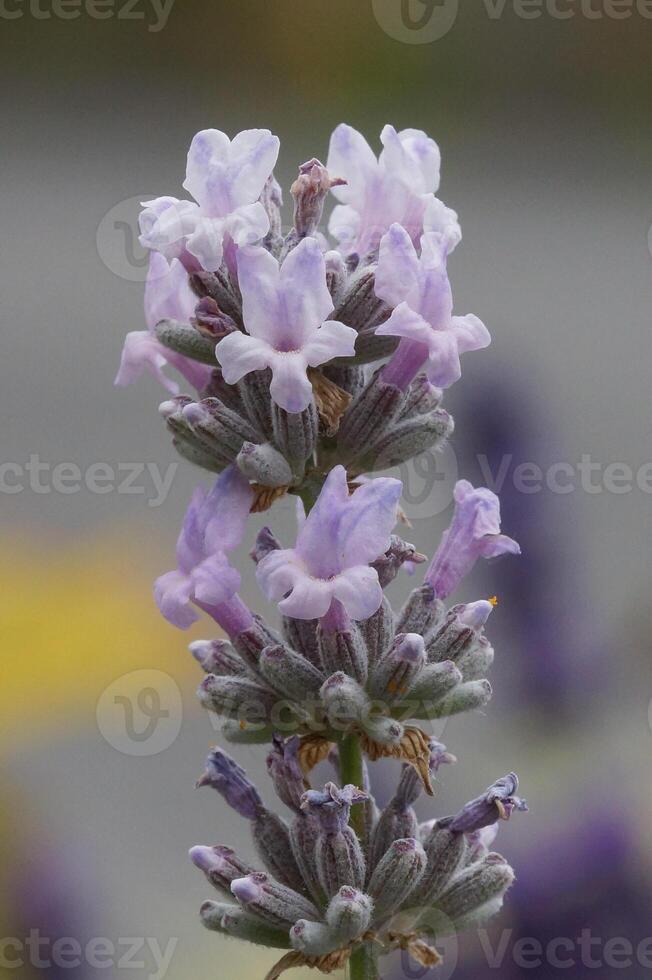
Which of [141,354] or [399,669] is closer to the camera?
[399,669]

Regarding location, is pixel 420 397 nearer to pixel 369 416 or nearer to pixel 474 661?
pixel 369 416

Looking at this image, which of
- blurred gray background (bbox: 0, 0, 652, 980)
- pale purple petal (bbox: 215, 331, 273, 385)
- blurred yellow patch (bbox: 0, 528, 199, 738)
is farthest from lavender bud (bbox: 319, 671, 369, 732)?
blurred yellow patch (bbox: 0, 528, 199, 738)

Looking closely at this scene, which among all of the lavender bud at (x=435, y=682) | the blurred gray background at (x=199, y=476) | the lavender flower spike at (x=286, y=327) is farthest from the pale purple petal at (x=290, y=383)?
the blurred gray background at (x=199, y=476)

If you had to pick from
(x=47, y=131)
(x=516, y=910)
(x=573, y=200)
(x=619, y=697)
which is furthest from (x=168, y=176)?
(x=516, y=910)

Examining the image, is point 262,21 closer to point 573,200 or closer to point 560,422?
point 573,200

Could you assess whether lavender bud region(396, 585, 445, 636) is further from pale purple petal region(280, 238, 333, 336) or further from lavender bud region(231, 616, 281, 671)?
pale purple petal region(280, 238, 333, 336)

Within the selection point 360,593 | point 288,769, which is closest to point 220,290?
point 360,593
